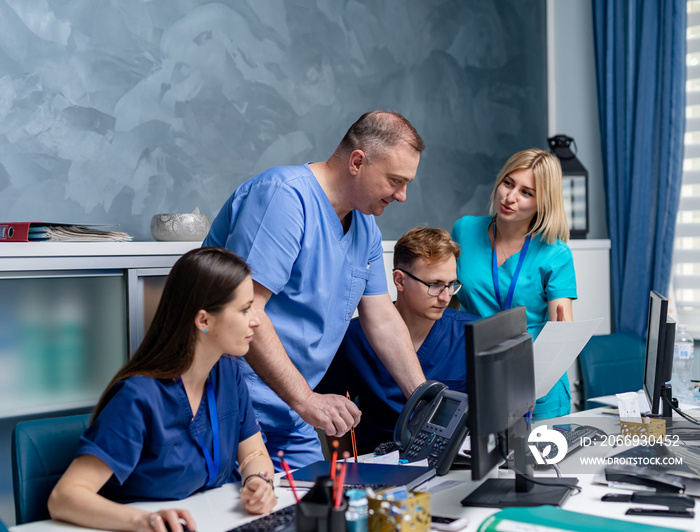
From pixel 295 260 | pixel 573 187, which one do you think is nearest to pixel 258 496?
pixel 295 260

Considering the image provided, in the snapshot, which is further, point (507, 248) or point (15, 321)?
point (507, 248)

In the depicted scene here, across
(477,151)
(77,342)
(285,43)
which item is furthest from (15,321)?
(477,151)

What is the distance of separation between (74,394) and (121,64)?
1182 millimetres

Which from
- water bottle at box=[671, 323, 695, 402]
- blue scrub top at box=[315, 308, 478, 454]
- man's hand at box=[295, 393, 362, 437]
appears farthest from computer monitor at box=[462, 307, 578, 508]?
water bottle at box=[671, 323, 695, 402]

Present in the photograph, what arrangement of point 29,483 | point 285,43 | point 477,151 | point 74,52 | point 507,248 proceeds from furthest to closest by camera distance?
point 477,151
point 285,43
point 507,248
point 74,52
point 29,483

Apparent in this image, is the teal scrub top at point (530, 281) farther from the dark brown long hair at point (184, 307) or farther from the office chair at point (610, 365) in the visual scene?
the dark brown long hair at point (184, 307)

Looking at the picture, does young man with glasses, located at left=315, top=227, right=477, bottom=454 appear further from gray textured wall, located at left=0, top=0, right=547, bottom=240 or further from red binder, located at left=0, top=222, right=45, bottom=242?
red binder, located at left=0, top=222, right=45, bottom=242

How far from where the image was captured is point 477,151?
13.4ft

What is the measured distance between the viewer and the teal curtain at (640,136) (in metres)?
3.82

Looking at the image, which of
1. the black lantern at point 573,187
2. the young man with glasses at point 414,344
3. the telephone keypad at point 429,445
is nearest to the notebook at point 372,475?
the telephone keypad at point 429,445

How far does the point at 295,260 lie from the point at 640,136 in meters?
2.66

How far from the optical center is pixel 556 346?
1926 millimetres

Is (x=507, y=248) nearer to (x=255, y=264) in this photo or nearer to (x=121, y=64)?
(x=255, y=264)

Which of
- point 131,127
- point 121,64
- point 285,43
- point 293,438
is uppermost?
point 285,43
